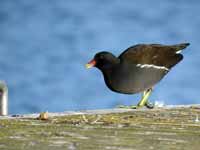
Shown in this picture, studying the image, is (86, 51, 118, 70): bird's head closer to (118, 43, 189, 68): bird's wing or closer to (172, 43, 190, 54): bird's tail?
(118, 43, 189, 68): bird's wing

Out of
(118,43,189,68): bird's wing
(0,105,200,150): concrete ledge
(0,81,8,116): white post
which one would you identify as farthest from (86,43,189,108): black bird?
(0,105,200,150): concrete ledge

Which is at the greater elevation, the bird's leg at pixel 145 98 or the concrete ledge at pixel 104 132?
the bird's leg at pixel 145 98

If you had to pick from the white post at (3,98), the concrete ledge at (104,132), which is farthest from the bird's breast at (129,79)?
the concrete ledge at (104,132)

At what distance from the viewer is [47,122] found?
14.2ft

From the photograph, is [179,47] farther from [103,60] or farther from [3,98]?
[3,98]

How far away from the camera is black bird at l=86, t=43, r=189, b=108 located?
7625 millimetres

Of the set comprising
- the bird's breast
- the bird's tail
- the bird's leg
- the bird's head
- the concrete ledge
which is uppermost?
the bird's tail

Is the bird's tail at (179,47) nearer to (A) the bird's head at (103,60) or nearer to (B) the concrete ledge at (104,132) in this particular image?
(A) the bird's head at (103,60)

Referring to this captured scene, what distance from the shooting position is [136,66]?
7809 mm

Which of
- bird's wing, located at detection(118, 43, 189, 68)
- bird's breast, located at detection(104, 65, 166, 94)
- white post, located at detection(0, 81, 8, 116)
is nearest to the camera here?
white post, located at detection(0, 81, 8, 116)

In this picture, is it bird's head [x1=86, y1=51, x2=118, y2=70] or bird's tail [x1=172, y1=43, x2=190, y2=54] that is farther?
bird's tail [x1=172, y1=43, x2=190, y2=54]

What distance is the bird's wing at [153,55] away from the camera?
25.8 feet

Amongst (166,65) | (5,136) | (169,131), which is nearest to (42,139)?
(5,136)

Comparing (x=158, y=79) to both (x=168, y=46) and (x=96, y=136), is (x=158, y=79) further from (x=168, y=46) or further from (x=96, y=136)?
(x=96, y=136)
